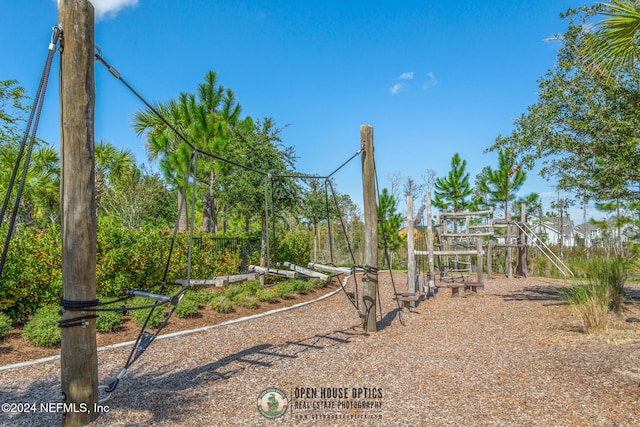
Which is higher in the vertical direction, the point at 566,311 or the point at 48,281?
the point at 48,281

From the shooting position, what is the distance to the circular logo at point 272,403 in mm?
3354

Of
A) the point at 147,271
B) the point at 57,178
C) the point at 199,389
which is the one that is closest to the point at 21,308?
the point at 147,271

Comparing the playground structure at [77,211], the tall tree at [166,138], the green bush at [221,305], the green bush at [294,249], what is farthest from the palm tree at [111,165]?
the playground structure at [77,211]

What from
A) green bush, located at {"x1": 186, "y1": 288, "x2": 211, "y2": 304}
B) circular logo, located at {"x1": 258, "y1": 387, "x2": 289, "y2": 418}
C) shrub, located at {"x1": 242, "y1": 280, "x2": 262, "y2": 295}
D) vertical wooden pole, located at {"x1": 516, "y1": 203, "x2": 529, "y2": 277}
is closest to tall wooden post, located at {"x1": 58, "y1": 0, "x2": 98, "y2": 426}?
circular logo, located at {"x1": 258, "y1": 387, "x2": 289, "y2": 418}

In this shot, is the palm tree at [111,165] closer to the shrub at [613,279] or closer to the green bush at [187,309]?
the green bush at [187,309]

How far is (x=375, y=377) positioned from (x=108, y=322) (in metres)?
4.04

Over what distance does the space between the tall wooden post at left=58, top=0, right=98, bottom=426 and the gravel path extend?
0.40 metres

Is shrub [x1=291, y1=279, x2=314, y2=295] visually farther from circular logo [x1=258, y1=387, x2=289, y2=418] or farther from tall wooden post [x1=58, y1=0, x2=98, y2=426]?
tall wooden post [x1=58, y1=0, x2=98, y2=426]

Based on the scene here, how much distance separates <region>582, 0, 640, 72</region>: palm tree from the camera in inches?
202

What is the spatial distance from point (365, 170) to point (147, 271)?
188 inches

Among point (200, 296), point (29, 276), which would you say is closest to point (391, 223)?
point (200, 296)

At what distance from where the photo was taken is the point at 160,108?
22094 millimetres

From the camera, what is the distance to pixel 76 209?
2.95 meters

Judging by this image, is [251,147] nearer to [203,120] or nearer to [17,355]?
[17,355]
